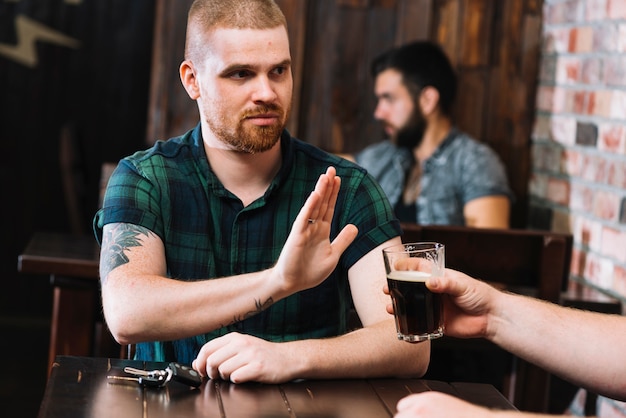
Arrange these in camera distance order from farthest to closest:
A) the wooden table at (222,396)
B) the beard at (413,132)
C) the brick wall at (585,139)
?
the beard at (413,132), the brick wall at (585,139), the wooden table at (222,396)

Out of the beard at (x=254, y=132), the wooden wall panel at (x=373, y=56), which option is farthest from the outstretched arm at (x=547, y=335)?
the wooden wall panel at (x=373, y=56)

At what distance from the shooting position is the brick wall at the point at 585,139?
119 inches

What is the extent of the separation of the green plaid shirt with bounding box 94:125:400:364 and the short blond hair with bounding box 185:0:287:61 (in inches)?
9.9

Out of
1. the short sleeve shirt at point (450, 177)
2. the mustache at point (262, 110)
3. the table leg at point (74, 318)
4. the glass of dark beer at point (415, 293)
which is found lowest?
the table leg at point (74, 318)

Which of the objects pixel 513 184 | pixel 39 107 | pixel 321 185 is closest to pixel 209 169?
pixel 321 185

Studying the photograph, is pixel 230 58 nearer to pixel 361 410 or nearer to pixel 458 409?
pixel 361 410

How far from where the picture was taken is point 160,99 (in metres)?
4.14

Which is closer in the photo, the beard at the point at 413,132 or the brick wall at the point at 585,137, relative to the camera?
the brick wall at the point at 585,137

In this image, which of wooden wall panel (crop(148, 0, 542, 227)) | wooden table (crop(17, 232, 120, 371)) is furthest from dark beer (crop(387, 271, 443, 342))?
wooden wall panel (crop(148, 0, 542, 227))

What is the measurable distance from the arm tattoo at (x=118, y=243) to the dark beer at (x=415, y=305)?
22.0 inches

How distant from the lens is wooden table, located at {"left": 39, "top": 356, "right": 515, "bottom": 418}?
4.76 feet

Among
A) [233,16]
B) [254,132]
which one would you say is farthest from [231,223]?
[233,16]

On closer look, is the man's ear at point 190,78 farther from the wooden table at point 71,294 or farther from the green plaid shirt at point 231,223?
the wooden table at point 71,294

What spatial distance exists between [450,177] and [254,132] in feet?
6.03
